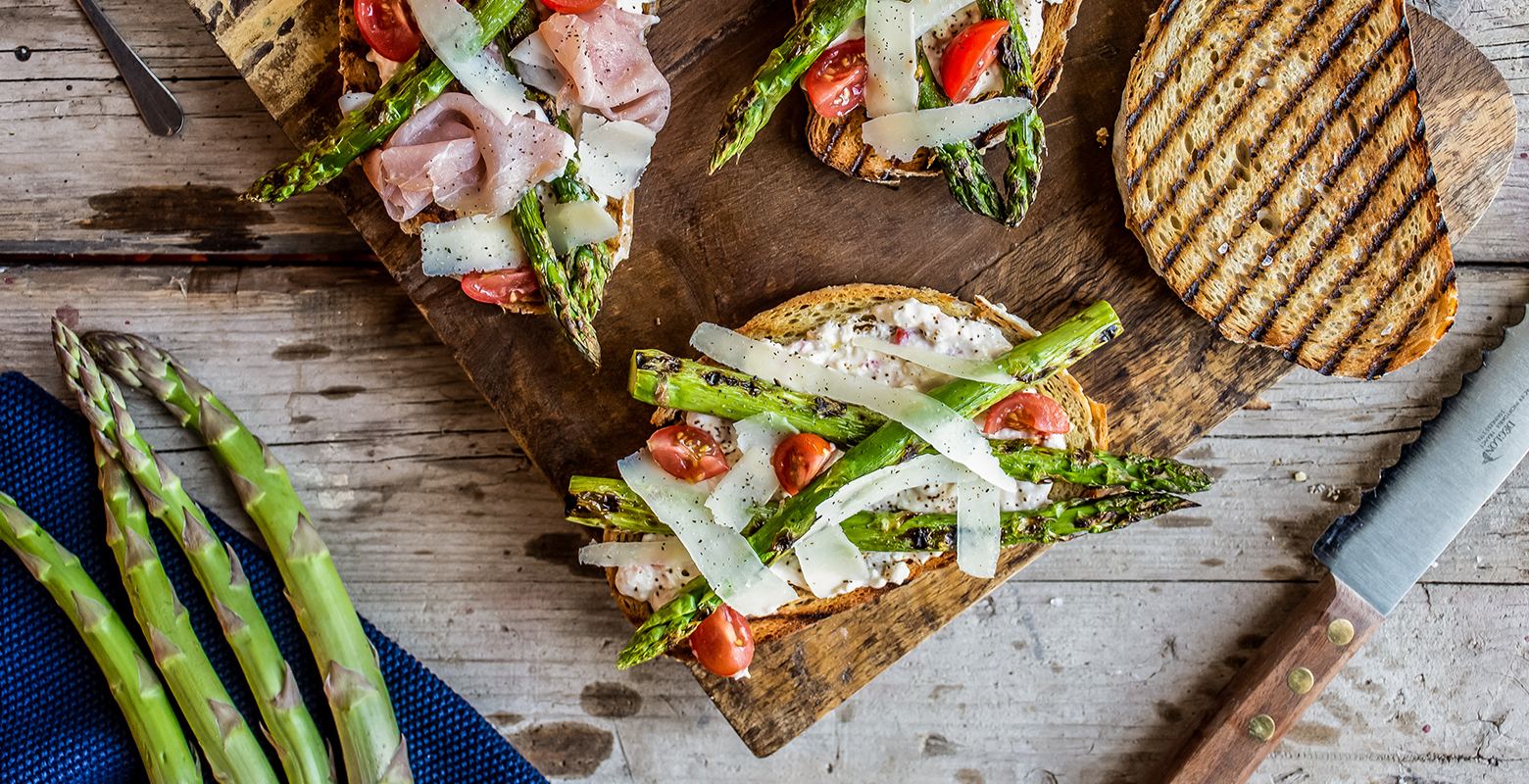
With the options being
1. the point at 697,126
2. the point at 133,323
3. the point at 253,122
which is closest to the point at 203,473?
the point at 133,323

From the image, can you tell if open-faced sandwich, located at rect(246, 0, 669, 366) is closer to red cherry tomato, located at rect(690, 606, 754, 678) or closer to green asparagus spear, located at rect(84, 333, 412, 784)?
green asparagus spear, located at rect(84, 333, 412, 784)

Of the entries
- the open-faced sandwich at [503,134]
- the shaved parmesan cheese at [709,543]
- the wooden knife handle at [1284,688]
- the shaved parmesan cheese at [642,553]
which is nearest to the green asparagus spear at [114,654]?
the open-faced sandwich at [503,134]

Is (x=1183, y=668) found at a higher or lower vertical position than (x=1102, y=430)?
lower

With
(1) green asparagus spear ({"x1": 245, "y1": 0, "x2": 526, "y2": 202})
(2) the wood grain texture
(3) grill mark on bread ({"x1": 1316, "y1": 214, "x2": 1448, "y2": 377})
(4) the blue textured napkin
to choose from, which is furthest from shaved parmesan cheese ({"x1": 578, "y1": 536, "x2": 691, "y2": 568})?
(3) grill mark on bread ({"x1": 1316, "y1": 214, "x2": 1448, "y2": 377})

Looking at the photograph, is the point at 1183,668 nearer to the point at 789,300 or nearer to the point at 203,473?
the point at 789,300

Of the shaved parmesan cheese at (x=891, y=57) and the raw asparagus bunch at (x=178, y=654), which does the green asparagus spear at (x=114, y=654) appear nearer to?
the raw asparagus bunch at (x=178, y=654)

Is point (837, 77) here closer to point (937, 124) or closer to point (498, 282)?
point (937, 124)
